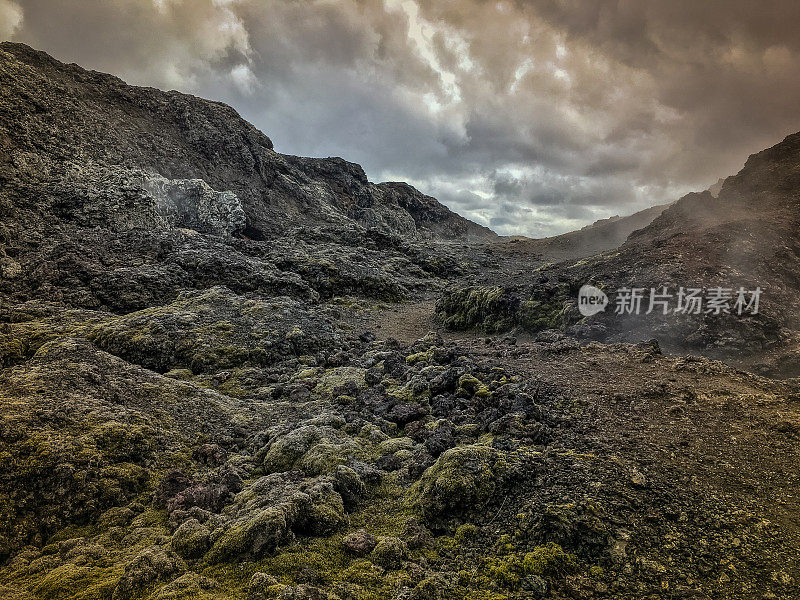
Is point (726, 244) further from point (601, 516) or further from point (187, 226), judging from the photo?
point (187, 226)

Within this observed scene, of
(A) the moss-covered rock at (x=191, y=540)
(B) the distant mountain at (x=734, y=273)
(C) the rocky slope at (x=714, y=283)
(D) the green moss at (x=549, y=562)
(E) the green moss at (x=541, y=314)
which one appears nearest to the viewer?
(D) the green moss at (x=549, y=562)

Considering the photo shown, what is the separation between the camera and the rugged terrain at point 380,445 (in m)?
5.06

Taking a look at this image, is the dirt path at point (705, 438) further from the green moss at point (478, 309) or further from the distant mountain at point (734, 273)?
the green moss at point (478, 309)

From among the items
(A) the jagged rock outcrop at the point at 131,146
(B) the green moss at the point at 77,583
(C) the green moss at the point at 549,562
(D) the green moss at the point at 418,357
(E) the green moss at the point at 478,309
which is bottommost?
(B) the green moss at the point at 77,583

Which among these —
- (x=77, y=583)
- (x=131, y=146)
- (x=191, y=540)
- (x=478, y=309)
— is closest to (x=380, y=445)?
(x=191, y=540)

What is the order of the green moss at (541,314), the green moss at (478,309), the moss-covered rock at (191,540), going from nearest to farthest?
1. the moss-covered rock at (191,540)
2. the green moss at (541,314)
3. the green moss at (478,309)

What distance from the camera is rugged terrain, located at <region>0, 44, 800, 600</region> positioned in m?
5.06

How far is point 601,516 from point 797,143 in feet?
130

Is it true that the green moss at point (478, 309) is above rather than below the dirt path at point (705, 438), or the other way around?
above

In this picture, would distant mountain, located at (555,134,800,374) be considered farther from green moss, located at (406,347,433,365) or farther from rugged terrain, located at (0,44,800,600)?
green moss, located at (406,347,433,365)

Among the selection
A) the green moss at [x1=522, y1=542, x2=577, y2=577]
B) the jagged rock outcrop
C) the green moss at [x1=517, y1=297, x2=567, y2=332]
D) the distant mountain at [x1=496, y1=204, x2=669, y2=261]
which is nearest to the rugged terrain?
the green moss at [x1=522, y1=542, x2=577, y2=577]

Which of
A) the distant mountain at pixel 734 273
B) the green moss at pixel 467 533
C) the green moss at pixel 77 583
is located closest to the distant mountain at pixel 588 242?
the distant mountain at pixel 734 273

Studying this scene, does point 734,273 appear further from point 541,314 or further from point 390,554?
point 390,554

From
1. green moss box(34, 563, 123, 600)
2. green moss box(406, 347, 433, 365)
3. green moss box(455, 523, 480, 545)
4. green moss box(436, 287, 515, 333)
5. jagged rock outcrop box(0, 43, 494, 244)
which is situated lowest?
green moss box(34, 563, 123, 600)
